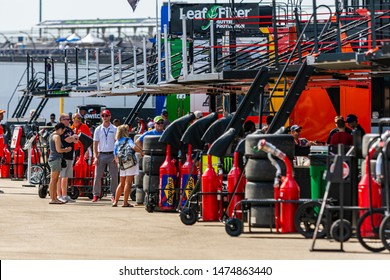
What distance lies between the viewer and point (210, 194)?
57.3 ft

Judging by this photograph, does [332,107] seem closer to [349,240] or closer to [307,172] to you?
[307,172]

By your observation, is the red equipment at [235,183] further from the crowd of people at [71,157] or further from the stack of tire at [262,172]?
the crowd of people at [71,157]

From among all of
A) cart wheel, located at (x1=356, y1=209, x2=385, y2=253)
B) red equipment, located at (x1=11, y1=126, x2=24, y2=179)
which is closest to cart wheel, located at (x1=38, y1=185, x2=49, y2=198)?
red equipment, located at (x1=11, y1=126, x2=24, y2=179)

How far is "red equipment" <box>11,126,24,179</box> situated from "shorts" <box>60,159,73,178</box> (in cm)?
920

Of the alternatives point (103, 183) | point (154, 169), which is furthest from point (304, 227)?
point (103, 183)

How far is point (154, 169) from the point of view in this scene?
20.5 metres

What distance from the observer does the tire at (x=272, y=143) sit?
16234mm

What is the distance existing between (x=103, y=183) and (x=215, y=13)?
1352 cm

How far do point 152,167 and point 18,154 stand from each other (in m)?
12.9

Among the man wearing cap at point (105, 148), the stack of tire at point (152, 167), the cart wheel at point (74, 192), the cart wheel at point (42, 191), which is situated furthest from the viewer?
the cart wheel at point (42, 191)

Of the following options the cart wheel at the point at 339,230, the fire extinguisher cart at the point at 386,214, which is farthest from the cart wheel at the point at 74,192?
the fire extinguisher cart at the point at 386,214

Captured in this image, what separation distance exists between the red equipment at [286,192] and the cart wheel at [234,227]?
558 millimetres

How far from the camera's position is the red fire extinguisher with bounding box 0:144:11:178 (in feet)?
110

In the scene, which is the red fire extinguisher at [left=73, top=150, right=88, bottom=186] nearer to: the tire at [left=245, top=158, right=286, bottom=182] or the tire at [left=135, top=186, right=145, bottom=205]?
the tire at [left=135, top=186, right=145, bottom=205]
